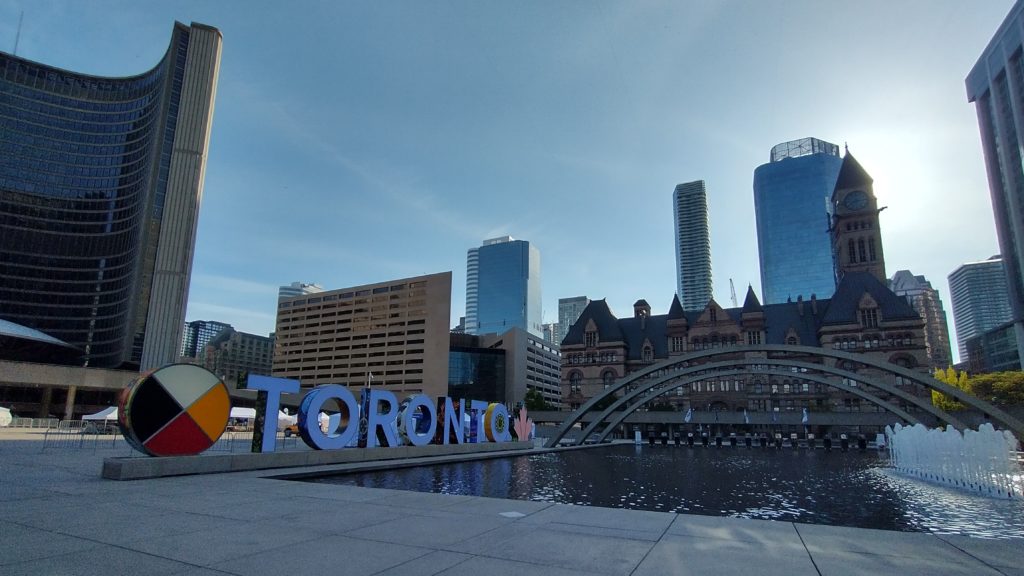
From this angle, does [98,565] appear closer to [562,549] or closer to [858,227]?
[562,549]

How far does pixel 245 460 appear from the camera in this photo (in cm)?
1983

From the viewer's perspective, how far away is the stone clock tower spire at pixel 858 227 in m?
107

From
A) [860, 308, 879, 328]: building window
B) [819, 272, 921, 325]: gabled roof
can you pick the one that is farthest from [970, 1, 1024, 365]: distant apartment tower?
[860, 308, 879, 328]: building window

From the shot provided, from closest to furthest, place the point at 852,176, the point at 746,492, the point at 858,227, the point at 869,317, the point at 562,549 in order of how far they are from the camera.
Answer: the point at 562,549 < the point at 746,492 < the point at 869,317 < the point at 858,227 < the point at 852,176

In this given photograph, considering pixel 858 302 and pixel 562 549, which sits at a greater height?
pixel 858 302

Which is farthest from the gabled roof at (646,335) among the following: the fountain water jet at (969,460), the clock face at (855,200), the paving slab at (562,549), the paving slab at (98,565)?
the paving slab at (98,565)

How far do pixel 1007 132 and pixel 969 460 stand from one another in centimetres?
14004

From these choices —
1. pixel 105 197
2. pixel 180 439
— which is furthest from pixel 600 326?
pixel 105 197

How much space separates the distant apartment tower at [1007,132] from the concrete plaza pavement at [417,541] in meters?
146

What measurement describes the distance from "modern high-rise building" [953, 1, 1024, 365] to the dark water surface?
426ft

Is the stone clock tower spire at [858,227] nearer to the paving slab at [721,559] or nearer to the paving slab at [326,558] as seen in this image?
the paving slab at [721,559]

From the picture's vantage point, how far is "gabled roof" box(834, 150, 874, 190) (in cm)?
11162

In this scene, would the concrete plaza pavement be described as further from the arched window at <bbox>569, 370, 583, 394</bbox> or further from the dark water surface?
the arched window at <bbox>569, 370, 583, 394</bbox>

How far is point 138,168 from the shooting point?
130750 millimetres
